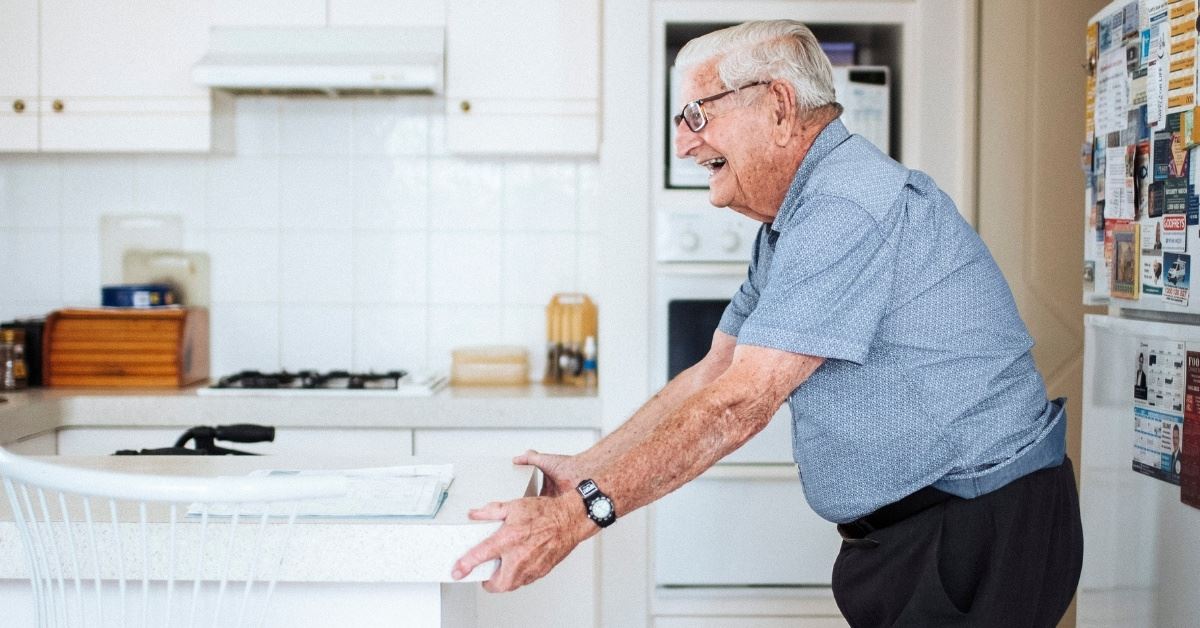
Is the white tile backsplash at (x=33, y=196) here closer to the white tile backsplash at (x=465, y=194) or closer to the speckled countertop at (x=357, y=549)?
the white tile backsplash at (x=465, y=194)

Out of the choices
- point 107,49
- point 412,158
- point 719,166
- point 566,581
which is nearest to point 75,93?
point 107,49

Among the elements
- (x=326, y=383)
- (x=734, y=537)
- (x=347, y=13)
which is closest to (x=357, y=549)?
(x=734, y=537)

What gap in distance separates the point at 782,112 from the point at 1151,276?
0.71 m

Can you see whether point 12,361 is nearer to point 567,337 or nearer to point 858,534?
point 567,337

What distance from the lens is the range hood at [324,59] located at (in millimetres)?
2652

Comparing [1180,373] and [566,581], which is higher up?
[1180,373]

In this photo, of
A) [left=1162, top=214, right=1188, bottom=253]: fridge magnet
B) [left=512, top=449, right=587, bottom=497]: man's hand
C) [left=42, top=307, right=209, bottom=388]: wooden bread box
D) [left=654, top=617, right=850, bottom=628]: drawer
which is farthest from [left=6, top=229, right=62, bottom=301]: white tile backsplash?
[left=1162, top=214, right=1188, bottom=253]: fridge magnet

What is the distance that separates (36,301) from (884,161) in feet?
8.84

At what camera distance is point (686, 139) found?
148cm

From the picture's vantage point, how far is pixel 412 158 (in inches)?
123

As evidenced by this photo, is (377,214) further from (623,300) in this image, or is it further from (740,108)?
(740,108)

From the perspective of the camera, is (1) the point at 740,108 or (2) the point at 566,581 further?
(2) the point at 566,581

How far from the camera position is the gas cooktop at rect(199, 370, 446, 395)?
269 centimetres

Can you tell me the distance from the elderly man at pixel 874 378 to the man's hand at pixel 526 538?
74mm
